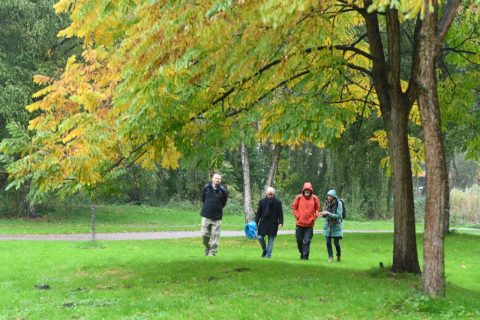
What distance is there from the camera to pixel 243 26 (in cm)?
775

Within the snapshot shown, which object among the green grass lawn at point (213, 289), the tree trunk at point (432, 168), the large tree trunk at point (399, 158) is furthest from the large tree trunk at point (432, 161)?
the large tree trunk at point (399, 158)

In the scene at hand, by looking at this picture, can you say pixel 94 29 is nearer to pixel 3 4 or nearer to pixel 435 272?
pixel 435 272

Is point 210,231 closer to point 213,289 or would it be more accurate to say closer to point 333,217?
point 333,217

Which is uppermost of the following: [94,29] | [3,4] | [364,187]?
[3,4]

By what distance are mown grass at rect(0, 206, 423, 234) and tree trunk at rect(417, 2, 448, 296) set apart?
1893cm

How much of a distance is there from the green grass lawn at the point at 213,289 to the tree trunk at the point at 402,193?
393 millimetres

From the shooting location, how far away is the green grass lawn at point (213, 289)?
7.09 metres

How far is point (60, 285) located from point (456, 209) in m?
38.1

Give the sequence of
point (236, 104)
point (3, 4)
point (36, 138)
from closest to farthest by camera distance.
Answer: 1. point (36, 138)
2. point (236, 104)
3. point (3, 4)

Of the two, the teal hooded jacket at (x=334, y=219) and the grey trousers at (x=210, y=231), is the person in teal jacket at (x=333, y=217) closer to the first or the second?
the teal hooded jacket at (x=334, y=219)

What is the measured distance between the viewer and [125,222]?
32.3m

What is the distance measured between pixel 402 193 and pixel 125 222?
2417 cm

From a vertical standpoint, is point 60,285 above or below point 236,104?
below

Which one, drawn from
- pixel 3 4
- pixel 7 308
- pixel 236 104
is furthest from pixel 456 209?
pixel 7 308
